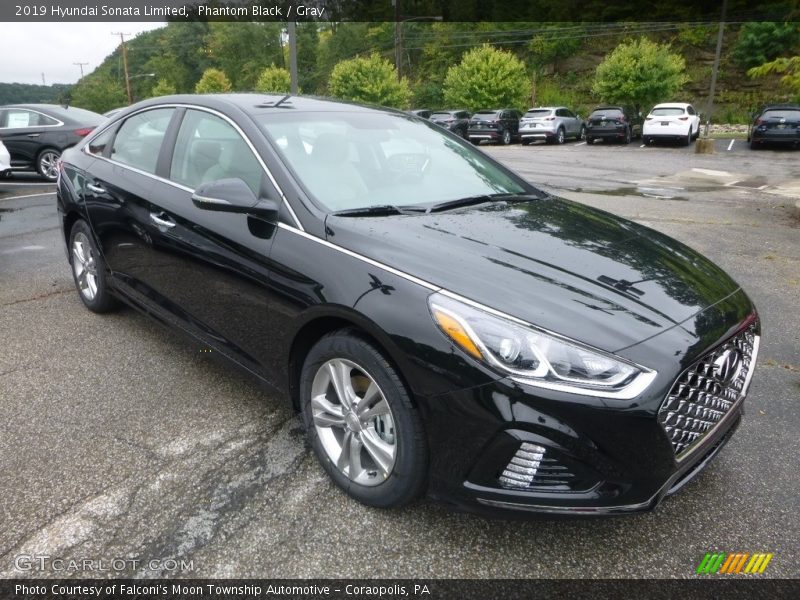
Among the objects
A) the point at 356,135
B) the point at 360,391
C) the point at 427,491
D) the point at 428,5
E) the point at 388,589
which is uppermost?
the point at 428,5

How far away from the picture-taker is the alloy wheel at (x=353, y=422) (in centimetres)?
232

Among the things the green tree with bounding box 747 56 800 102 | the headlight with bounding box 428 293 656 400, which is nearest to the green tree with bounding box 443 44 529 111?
the green tree with bounding box 747 56 800 102

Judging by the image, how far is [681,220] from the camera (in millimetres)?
8672

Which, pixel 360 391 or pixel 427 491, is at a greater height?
pixel 360 391

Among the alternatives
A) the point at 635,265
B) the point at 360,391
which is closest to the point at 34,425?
the point at 360,391

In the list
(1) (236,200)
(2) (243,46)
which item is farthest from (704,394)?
(2) (243,46)

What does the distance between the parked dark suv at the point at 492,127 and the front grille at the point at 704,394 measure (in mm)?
26107

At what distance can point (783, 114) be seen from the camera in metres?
22.2

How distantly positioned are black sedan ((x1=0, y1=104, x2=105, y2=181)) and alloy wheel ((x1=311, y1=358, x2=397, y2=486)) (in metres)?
11.3

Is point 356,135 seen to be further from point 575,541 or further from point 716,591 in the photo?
point 716,591

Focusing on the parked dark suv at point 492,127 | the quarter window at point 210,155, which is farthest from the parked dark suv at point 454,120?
the quarter window at point 210,155

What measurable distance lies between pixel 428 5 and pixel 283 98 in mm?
66532

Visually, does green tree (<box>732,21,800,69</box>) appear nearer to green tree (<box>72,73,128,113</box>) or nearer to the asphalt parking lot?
the asphalt parking lot

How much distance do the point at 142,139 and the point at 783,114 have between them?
24.6m
